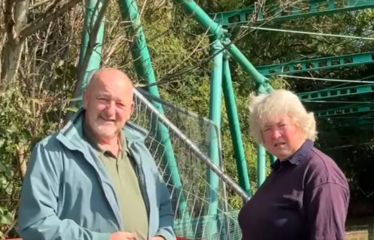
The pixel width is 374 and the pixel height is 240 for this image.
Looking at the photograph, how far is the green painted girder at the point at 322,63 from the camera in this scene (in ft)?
40.8

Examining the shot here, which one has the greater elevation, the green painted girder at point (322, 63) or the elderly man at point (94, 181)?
the green painted girder at point (322, 63)

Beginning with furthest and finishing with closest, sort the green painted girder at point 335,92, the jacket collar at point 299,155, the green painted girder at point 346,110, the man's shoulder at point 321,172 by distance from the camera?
the green painted girder at point 346,110, the green painted girder at point 335,92, the jacket collar at point 299,155, the man's shoulder at point 321,172

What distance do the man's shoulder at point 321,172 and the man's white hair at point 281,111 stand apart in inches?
6.4

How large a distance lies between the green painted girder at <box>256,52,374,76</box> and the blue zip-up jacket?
9.66 metres

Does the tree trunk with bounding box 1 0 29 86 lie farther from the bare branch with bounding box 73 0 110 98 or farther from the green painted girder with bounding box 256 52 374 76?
the green painted girder with bounding box 256 52 374 76

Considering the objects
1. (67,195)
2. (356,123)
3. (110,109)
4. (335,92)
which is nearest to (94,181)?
(67,195)

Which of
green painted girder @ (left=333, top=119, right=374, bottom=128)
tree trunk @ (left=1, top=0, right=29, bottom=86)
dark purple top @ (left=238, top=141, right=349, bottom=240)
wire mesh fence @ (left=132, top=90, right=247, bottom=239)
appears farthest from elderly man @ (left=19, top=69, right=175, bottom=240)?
green painted girder @ (left=333, top=119, right=374, bottom=128)

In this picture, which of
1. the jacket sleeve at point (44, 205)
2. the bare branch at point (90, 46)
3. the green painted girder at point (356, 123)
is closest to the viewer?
the jacket sleeve at point (44, 205)

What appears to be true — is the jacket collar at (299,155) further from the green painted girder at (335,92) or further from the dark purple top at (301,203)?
the green painted girder at (335,92)

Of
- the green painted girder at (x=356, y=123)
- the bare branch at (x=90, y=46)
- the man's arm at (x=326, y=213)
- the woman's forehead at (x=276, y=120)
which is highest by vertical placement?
the bare branch at (x=90, y=46)

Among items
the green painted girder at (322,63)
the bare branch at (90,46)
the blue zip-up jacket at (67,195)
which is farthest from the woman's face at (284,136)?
the green painted girder at (322,63)

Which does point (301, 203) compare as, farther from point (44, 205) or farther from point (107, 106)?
point (44, 205)

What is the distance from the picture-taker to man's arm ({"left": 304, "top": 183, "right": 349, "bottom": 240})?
2877 millimetres

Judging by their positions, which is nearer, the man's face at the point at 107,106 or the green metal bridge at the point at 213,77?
the man's face at the point at 107,106
